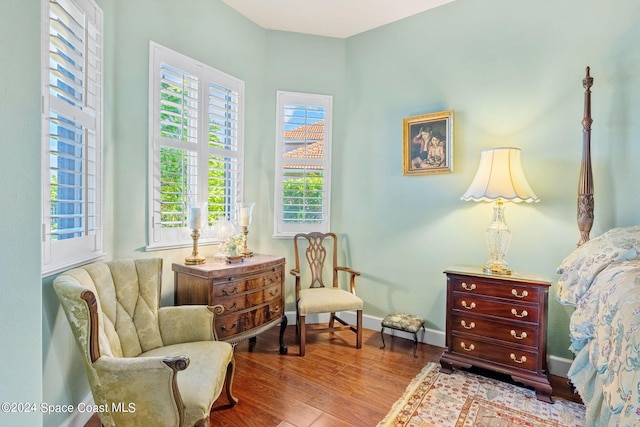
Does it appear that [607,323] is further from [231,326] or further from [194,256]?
[194,256]

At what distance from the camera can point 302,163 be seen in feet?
11.6

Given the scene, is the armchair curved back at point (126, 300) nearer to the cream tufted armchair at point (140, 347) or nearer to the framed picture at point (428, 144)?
the cream tufted armchair at point (140, 347)

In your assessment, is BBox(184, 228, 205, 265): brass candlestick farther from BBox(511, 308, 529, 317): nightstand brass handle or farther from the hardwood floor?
BBox(511, 308, 529, 317): nightstand brass handle

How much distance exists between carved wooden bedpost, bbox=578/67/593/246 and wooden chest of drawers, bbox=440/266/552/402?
0.51 m

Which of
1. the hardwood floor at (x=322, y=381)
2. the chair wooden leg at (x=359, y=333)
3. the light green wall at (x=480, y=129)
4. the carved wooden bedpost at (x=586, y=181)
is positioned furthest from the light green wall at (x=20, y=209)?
Answer: the carved wooden bedpost at (x=586, y=181)

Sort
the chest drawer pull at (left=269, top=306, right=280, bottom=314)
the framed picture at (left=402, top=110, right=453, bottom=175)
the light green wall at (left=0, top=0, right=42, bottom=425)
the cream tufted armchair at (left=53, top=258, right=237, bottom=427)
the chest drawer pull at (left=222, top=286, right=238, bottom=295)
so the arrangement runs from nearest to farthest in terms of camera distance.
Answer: the light green wall at (left=0, top=0, right=42, bottom=425)
the cream tufted armchair at (left=53, top=258, right=237, bottom=427)
the chest drawer pull at (left=222, top=286, right=238, bottom=295)
the chest drawer pull at (left=269, top=306, right=280, bottom=314)
the framed picture at (left=402, top=110, right=453, bottom=175)

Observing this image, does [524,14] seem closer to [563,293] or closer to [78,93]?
[563,293]

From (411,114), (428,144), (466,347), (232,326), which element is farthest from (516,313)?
(232,326)

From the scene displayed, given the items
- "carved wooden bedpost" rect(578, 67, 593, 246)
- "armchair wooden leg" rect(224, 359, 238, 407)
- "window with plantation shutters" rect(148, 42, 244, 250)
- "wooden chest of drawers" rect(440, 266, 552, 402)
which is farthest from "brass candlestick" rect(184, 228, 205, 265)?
"carved wooden bedpost" rect(578, 67, 593, 246)

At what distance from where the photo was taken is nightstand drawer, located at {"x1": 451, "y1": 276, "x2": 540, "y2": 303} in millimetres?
2244

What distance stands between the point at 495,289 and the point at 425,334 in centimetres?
100

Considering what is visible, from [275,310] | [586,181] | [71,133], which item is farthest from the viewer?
[275,310]

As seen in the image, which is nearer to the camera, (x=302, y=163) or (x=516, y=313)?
(x=516, y=313)

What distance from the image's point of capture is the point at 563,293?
83.2 inches
